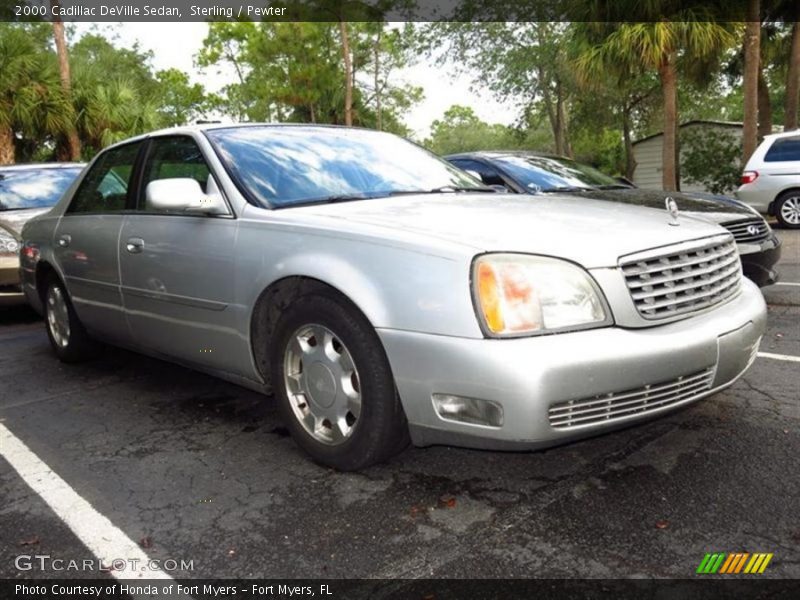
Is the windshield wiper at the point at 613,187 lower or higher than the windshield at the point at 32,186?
lower

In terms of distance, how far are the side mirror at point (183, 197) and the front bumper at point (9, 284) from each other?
4143 millimetres

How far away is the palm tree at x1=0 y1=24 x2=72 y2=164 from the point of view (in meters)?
15.8

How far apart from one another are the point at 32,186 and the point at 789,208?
11.2m

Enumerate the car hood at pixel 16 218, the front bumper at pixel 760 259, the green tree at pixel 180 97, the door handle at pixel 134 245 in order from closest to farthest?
the door handle at pixel 134 245 → the front bumper at pixel 760 259 → the car hood at pixel 16 218 → the green tree at pixel 180 97

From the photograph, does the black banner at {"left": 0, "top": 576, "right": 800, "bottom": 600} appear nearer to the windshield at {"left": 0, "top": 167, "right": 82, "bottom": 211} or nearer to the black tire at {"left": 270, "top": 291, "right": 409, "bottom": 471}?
the black tire at {"left": 270, "top": 291, "right": 409, "bottom": 471}

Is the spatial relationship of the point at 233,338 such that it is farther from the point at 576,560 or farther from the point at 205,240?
the point at 576,560

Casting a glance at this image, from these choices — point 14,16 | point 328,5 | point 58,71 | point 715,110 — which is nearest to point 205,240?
point 58,71

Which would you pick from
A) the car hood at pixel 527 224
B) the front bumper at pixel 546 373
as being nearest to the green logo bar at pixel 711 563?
the front bumper at pixel 546 373

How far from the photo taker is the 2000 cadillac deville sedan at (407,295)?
2.36 meters

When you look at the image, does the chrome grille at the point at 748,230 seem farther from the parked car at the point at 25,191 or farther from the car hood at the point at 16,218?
the car hood at the point at 16,218

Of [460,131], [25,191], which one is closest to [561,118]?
[25,191]

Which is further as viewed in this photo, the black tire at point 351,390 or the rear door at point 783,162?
the rear door at point 783,162

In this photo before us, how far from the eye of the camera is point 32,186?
7973 millimetres

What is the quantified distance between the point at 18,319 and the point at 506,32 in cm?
2367
